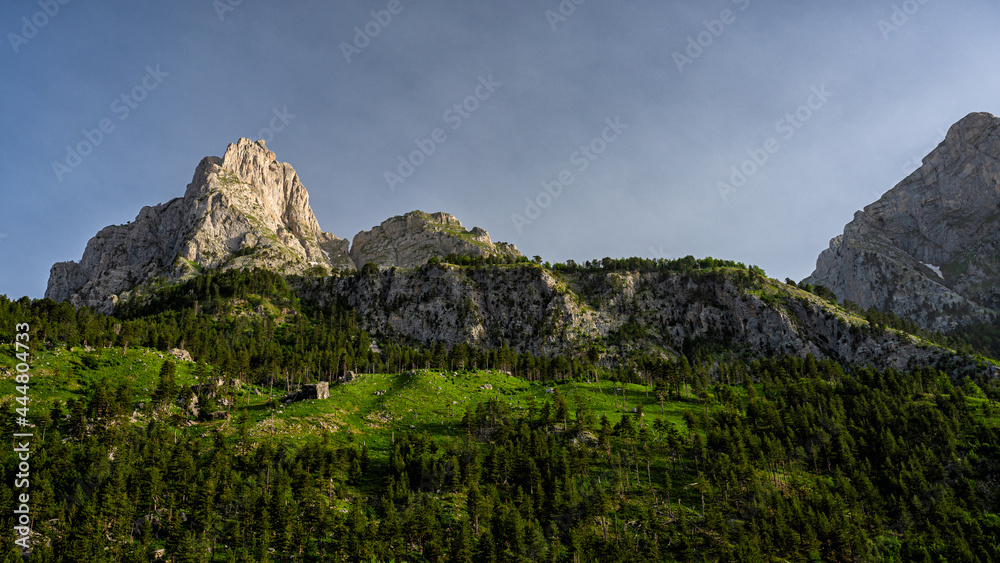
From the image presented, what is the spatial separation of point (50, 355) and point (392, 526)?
106 m

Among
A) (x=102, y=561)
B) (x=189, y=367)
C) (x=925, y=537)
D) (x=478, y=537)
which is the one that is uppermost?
(x=189, y=367)

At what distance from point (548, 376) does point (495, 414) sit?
65098 millimetres

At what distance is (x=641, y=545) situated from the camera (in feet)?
274

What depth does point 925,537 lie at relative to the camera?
90.3 metres

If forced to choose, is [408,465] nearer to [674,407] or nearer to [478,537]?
[478,537]

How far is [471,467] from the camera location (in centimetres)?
9894

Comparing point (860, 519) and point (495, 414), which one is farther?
point (495, 414)

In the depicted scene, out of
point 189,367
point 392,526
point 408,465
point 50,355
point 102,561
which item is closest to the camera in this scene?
point 102,561

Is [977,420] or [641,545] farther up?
[977,420]

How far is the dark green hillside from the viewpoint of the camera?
7400 cm

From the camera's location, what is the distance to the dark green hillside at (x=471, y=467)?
243ft

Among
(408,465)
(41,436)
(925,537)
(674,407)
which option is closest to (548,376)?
(674,407)

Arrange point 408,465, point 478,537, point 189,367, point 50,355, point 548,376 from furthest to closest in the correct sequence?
point 548,376, point 189,367, point 50,355, point 408,465, point 478,537

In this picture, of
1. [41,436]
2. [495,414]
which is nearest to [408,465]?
[495,414]
